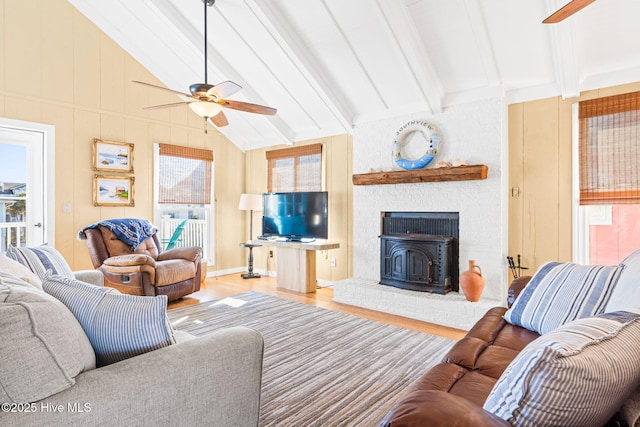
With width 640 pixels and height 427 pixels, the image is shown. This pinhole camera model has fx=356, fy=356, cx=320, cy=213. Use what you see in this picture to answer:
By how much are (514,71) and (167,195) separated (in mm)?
4849

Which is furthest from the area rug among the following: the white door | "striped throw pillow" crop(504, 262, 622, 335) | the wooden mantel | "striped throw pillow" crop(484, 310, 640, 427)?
the white door

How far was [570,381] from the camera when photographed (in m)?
0.69

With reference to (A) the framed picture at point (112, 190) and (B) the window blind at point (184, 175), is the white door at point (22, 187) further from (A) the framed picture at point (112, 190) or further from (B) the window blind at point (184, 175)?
(B) the window blind at point (184, 175)

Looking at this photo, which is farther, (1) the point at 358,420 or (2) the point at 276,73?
(2) the point at 276,73

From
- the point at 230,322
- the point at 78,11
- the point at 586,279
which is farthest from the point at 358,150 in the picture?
the point at 78,11

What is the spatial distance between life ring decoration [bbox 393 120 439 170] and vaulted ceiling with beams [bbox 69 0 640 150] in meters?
0.20

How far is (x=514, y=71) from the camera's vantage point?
140 inches

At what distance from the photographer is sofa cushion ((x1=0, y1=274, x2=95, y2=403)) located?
887 millimetres

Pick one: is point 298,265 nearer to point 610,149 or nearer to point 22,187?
point 22,187

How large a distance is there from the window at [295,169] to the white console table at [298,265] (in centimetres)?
98

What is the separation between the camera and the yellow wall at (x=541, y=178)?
352 centimetres

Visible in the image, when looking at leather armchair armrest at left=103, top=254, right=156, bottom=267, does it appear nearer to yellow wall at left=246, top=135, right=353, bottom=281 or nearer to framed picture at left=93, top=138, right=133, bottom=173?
framed picture at left=93, top=138, right=133, bottom=173

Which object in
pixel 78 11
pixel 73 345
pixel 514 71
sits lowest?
pixel 73 345

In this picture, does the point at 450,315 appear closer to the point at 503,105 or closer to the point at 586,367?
the point at 503,105
